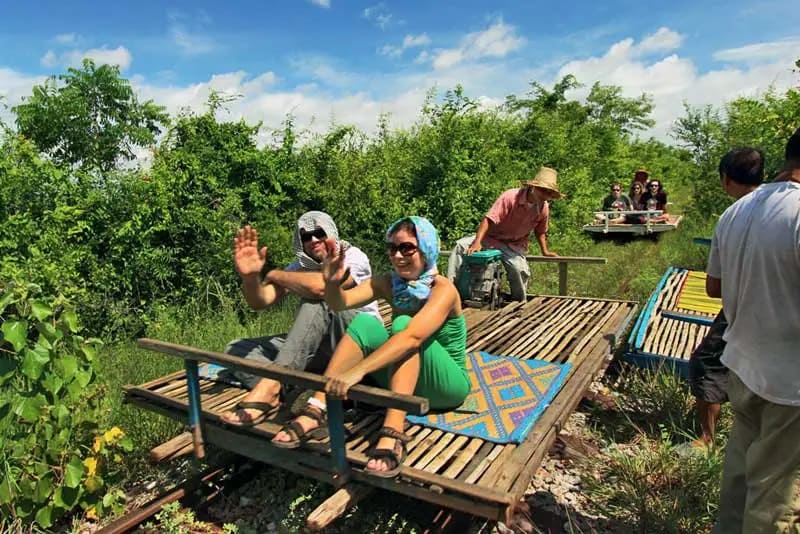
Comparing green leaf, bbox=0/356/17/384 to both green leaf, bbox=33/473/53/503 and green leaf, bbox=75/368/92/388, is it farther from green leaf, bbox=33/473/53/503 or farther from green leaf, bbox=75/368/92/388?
green leaf, bbox=33/473/53/503

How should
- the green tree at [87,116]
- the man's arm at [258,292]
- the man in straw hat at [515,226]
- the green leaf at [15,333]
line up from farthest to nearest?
the green tree at [87,116], the man in straw hat at [515,226], the man's arm at [258,292], the green leaf at [15,333]

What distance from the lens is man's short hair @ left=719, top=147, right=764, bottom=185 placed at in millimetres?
2650

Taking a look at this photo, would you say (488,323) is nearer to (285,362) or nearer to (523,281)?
(523,281)

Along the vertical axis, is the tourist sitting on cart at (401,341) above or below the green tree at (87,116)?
below

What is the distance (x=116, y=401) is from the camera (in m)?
3.79

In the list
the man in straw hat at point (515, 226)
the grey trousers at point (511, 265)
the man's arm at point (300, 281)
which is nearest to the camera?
the man's arm at point (300, 281)

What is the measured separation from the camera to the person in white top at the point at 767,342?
1.88 m

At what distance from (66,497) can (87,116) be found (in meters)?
10.9

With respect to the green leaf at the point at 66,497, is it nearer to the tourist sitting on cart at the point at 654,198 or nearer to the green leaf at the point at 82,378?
the green leaf at the point at 82,378

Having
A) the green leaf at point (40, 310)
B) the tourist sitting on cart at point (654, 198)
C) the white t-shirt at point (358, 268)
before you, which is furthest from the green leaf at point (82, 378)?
the tourist sitting on cart at point (654, 198)

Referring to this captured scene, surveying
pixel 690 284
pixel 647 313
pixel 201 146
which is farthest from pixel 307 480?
pixel 690 284

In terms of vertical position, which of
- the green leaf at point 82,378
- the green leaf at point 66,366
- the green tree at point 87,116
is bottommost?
the green leaf at point 82,378

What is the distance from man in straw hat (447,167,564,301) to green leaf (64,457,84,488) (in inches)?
157

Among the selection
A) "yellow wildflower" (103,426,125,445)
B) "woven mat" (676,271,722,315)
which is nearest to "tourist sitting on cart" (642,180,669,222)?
"woven mat" (676,271,722,315)
